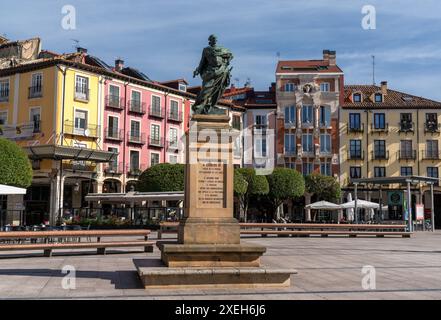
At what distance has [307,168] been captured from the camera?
58688 millimetres

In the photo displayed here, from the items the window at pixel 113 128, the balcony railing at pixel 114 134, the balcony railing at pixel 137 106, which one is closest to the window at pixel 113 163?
the balcony railing at pixel 114 134

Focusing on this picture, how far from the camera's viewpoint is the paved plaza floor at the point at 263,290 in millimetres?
9297

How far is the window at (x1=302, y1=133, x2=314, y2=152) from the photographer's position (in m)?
59.1

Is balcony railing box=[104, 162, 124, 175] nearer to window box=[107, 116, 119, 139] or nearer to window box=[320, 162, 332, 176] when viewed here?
window box=[107, 116, 119, 139]

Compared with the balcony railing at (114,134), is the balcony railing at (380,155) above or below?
below

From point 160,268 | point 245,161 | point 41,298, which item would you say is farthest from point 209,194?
point 245,161

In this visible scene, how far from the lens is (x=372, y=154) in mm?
58656

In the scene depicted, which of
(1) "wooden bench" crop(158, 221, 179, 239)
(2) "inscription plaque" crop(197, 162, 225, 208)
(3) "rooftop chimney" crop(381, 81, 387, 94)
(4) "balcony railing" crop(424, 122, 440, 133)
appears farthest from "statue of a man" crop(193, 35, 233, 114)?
(3) "rooftop chimney" crop(381, 81, 387, 94)

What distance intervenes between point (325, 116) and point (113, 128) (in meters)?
23.6

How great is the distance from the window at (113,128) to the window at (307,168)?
834 inches

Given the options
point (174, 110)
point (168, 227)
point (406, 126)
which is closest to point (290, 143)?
point (406, 126)

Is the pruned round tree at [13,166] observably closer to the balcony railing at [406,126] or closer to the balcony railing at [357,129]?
the balcony railing at [357,129]

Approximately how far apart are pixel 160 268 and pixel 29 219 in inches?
1432

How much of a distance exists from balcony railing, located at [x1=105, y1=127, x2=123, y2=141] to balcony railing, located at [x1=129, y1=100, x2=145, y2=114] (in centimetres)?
218
